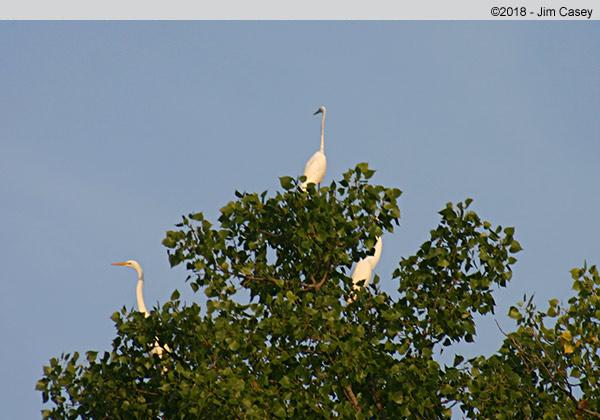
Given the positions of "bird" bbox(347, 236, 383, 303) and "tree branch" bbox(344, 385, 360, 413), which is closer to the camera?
"tree branch" bbox(344, 385, 360, 413)

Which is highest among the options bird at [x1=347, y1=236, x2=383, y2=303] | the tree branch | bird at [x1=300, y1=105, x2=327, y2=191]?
bird at [x1=300, y1=105, x2=327, y2=191]

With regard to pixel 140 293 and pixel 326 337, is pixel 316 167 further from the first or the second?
pixel 326 337

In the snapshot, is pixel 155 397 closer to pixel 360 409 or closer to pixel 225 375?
pixel 225 375

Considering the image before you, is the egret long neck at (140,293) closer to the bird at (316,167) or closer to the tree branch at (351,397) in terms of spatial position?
the bird at (316,167)

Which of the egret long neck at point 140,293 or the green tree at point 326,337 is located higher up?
the egret long neck at point 140,293

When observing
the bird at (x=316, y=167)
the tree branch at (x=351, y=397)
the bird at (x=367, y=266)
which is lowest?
the tree branch at (x=351, y=397)

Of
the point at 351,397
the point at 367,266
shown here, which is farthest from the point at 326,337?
the point at 367,266

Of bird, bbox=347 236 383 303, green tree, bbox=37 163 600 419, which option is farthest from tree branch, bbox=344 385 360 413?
bird, bbox=347 236 383 303

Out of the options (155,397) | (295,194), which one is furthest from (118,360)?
(295,194)

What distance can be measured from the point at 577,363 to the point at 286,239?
3921mm

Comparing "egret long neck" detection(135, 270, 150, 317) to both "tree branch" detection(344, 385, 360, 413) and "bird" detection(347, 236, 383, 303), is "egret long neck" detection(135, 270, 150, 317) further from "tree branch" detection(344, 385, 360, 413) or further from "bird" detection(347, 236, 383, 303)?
"tree branch" detection(344, 385, 360, 413)

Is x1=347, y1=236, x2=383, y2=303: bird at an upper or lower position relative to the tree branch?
upper

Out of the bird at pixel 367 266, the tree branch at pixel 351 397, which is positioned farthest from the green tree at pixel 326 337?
the bird at pixel 367 266

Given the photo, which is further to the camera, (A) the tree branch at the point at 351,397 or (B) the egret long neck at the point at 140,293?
(B) the egret long neck at the point at 140,293
